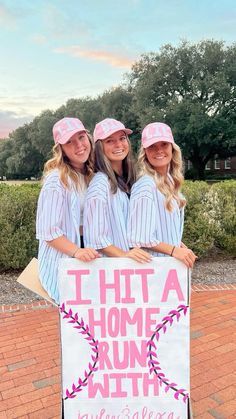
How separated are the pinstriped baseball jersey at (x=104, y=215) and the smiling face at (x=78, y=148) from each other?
14 centimetres

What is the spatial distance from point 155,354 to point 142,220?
0.68 metres

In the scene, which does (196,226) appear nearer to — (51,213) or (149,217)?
(149,217)

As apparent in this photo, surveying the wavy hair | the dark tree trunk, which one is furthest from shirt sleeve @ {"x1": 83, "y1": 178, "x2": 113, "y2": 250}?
the dark tree trunk

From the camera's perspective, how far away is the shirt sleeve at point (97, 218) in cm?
191

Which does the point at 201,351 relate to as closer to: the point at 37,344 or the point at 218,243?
the point at 37,344

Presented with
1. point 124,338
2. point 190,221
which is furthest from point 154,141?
point 190,221

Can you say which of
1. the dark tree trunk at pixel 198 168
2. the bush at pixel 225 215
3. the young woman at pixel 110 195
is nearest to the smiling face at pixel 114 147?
the young woman at pixel 110 195

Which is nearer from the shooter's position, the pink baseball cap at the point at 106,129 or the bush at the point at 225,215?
the pink baseball cap at the point at 106,129

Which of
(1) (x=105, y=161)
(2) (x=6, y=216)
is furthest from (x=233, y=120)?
(1) (x=105, y=161)

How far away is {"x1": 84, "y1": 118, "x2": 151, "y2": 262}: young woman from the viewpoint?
1919mm

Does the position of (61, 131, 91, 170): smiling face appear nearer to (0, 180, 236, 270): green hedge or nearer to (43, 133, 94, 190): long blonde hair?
(43, 133, 94, 190): long blonde hair

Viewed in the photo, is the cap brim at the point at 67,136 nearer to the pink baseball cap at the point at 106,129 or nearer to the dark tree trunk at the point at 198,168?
the pink baseball cap at the point at 106,129

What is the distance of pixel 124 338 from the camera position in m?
1.96

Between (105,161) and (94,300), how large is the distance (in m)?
0.72
